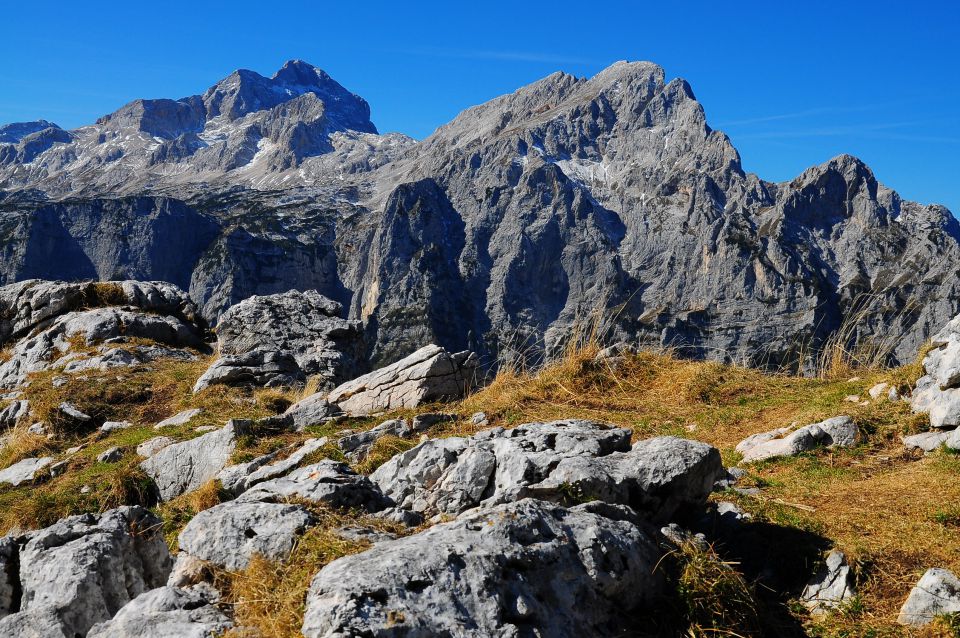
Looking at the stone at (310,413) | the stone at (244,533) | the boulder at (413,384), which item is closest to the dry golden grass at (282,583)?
the stone at (244,533)

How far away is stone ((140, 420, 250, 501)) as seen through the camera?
1127 cm

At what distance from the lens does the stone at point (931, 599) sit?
5348 millimetres

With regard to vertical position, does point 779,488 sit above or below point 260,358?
below

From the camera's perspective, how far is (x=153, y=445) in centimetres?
1302

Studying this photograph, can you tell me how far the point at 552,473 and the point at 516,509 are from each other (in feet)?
5.08

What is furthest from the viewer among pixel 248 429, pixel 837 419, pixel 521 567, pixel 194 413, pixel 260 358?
pixel 260 358

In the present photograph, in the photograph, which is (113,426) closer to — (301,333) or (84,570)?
(301,333)

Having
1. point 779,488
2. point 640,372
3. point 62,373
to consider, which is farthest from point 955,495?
point 62,373

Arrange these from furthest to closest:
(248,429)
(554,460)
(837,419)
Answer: (248,429), (837,419), (554,460)

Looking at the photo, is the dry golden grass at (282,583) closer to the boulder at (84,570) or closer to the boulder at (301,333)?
the boulder at (84,570)

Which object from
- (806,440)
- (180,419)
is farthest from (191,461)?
(806,440)

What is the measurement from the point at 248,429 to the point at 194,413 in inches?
149

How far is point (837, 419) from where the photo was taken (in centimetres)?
1041

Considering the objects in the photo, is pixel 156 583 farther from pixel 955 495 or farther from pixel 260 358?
pixel 260 358
